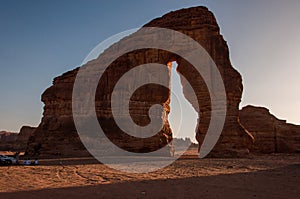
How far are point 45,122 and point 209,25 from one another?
22.2 metres

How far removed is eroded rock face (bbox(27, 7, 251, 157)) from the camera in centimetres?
2662

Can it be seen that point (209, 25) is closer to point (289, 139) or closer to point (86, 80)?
point (86, 80)

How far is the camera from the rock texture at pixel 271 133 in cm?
3559

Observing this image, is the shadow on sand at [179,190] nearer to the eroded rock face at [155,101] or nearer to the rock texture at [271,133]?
the eroded rock face at [155,101]

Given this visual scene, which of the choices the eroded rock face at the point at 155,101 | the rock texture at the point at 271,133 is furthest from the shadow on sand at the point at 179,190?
the rock texture at the point at 271,133

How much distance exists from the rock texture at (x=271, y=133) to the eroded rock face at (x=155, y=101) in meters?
11.1

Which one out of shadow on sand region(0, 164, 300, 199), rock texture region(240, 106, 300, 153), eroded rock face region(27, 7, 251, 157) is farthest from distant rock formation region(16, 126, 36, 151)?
shadow on sand region(0, 164, 300, 199)

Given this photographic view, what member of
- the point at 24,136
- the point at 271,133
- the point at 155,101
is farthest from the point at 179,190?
the point at 24,136

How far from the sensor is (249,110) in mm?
38469

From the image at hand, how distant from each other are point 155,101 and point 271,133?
16406mm

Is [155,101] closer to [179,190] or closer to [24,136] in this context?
[179,190]

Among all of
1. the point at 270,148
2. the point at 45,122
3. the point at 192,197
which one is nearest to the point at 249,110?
the point at 270,148

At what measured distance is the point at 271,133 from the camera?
36.0m

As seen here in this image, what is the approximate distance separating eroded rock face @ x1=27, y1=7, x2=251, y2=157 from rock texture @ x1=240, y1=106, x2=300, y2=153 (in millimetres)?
11050
